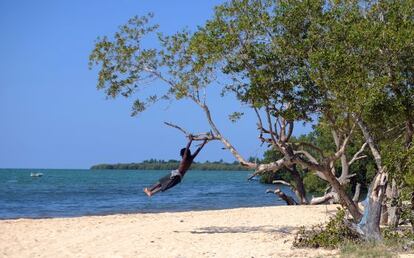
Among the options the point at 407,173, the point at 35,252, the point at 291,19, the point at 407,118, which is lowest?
the point at 35,252

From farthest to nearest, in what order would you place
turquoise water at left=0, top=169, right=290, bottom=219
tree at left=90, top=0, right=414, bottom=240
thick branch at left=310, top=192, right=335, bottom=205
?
turquoise water at left=0, top=169, right=290, bottom=219
thick branch at left=310, top=192, right=335, bottom=205
tree at left=90, top=0, right=414, bottom=240

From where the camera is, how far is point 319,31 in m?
12.8

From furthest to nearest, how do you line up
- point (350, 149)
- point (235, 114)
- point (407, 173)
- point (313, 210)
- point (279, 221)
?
point (350, 149) → point (313, 210) → point (279, 221) → point (235, 114) → point (407, 173)

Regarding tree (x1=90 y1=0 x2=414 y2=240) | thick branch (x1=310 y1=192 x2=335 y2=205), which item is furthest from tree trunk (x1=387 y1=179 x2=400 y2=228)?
thick branch (x1=310 y1=192 x2=335 y2=205)

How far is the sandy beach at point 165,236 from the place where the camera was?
13.6 metres

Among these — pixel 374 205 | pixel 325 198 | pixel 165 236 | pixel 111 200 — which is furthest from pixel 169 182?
pixel 111 200

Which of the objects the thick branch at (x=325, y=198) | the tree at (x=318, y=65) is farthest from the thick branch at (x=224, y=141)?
the thick branch at (x=325, y=198)

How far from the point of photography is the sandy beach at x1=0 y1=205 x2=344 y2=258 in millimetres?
13562

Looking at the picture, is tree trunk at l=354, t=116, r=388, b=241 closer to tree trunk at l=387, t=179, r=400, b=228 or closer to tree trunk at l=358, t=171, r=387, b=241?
tree trunk at l=358, t=171, r=387, b=241

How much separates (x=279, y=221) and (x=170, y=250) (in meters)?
7.20

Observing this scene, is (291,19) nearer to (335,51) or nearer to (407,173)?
(335,51)

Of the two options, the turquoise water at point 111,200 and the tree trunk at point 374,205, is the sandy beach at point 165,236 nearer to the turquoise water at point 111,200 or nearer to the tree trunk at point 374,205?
the tree trunk at point 374,205

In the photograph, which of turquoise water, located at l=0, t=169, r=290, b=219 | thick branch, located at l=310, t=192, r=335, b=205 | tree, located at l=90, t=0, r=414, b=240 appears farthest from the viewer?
turquoise water, located at l=0, t=169, r=290, b=219

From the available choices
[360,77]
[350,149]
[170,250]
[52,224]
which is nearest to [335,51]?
[360,77]
